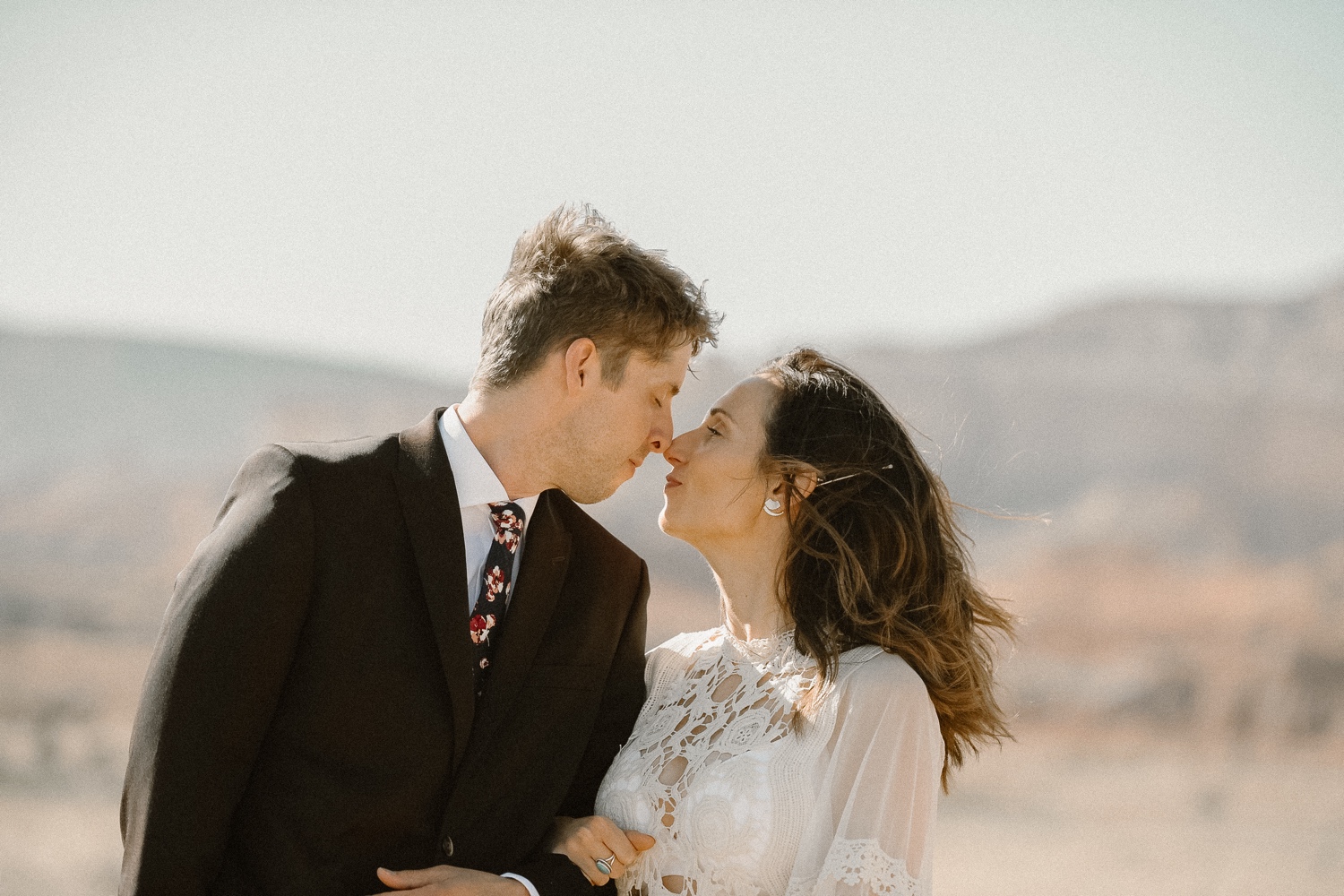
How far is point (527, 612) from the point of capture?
8.66ft

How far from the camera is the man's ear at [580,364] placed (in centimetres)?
274

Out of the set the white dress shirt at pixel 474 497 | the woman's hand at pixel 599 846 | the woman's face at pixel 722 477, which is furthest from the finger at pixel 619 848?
the woman's face at pixel 722 477

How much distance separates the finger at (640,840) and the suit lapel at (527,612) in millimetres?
406

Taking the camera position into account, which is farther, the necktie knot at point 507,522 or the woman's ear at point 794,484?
the woman's ear at point 794,484

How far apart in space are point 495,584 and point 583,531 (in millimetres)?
319

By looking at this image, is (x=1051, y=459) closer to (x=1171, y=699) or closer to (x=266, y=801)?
(x=1171, y=699)

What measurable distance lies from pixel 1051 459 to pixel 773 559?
21.5 m

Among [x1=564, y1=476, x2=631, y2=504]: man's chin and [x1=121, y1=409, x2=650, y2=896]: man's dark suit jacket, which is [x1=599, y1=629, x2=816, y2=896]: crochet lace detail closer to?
[x1=121, y1=409, x2=650, y2=896]: man's dark suit jacket

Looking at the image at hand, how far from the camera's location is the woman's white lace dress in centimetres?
252

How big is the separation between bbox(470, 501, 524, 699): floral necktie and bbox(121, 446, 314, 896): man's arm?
16.3 inches

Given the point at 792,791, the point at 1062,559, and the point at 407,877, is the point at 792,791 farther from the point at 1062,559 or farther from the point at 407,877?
the point at 1062,559

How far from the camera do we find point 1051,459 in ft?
76.6

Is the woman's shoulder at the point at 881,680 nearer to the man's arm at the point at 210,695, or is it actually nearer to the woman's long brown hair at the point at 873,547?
the woman's long brown hair at the point at 873,547

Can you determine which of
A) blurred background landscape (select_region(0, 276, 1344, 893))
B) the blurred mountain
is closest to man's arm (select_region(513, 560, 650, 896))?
blurred background landscape (select_region(0, 276, 1344, 893))
